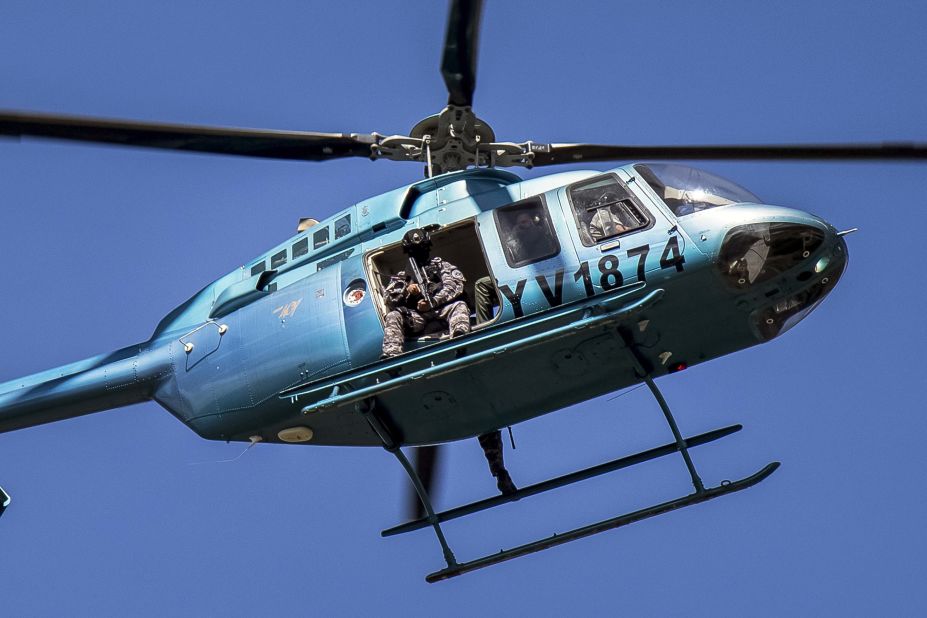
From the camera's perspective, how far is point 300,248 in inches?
547

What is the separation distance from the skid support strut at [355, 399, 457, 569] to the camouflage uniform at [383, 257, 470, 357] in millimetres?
702

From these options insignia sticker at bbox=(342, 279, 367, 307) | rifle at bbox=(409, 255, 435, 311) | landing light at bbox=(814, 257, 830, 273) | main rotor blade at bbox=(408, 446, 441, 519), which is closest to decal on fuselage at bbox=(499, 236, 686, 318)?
rifle at bbox=(409, 255, 435, 311)

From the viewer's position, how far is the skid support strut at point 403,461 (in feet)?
42.3

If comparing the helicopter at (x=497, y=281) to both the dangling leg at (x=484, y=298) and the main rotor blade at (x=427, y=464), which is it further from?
the main rotor blade at (x=427, y=464)

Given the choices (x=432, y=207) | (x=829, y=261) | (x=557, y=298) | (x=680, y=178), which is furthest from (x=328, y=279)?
(x=829, y=261)

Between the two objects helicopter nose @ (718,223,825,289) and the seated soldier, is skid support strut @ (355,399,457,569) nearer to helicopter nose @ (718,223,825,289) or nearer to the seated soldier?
the seated soldier

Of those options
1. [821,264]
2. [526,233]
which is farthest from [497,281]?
[821,264]

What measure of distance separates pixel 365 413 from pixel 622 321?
2.53 metres

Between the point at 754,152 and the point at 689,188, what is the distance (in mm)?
813

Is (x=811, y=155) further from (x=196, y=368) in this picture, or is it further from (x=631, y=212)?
(x=196, y=368)

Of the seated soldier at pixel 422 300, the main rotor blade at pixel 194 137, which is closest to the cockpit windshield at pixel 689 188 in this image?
the seated soldier at pixel 422 300

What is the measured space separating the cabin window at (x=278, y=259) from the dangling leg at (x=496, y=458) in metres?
2.59

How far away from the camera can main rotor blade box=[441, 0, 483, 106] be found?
457 inches

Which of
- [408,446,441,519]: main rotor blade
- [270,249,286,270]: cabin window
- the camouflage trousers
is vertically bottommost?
[408,446,441,519]: main rotor blade
